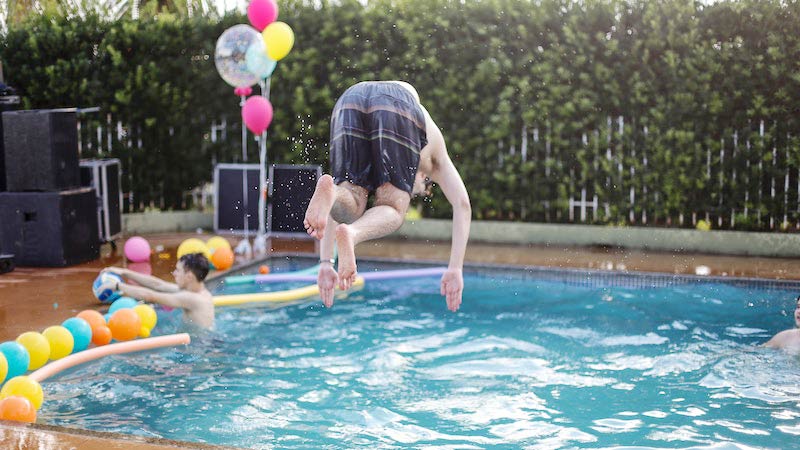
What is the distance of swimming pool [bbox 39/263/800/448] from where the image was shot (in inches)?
216

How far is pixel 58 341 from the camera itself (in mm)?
6125

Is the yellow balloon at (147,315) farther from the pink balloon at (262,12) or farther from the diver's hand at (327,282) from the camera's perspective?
the pink balloon at (262,12)

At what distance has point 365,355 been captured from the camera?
7.24 meters

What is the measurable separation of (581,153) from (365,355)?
5.15m

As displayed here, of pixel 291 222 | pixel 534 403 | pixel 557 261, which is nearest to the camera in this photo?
pixel 534 403

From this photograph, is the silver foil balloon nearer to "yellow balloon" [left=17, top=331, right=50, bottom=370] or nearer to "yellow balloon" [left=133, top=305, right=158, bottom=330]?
"yellow balloon" [left=133, top=305, right=158, bottom=330]

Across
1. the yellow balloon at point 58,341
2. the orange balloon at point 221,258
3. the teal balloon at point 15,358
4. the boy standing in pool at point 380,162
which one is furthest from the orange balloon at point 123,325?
the boy standing in pool at point 380,162

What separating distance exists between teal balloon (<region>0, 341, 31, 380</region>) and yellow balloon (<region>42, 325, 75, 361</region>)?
16.0 inches

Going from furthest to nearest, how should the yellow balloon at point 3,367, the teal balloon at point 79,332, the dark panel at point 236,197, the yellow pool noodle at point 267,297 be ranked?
1. the dark panel at point 236,197
2. the yellow pool noodle at point 267,297
3. the teal balloon at point 79,332
4. the yellow balloon at point 3,367

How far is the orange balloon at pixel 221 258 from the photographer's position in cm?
938

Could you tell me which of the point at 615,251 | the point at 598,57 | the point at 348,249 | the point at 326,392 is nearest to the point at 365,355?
the point at 326,392

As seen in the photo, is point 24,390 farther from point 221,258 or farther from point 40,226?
point 40,226

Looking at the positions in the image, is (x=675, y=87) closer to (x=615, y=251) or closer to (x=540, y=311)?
(x=615, y=251)

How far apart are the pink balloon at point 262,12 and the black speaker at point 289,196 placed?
2263mm
